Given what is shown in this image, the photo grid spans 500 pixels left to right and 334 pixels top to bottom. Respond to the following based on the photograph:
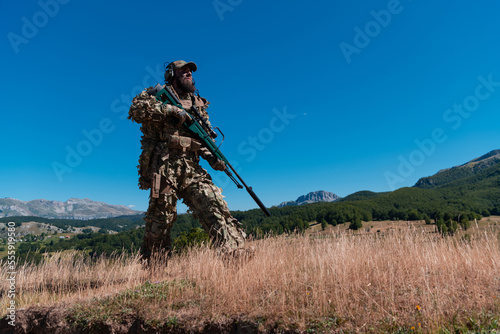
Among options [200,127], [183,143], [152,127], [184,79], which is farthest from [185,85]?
[183,143]

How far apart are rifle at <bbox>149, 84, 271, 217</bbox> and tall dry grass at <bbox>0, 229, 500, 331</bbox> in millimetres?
2038

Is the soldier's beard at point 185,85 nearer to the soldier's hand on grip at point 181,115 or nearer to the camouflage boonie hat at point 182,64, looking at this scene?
the camouflage boonie hat at point 182,64

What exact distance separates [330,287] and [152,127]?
4992 mm

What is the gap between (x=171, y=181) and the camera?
225 inches

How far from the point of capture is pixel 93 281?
19.1 ft

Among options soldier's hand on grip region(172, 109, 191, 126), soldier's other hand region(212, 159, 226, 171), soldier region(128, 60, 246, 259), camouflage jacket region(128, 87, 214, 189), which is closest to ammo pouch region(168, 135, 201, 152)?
soldier region(128, 60, 246, 259)

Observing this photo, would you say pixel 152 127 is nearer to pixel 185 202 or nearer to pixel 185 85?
pixel 185 85

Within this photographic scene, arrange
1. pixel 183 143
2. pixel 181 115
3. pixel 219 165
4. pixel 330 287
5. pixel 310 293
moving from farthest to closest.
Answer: pixel 219 165 → pixel 183 143 → pixel 181 115 → pixel 330 287 → pixel 310 293

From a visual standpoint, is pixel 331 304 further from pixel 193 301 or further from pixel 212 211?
pixel 212 211

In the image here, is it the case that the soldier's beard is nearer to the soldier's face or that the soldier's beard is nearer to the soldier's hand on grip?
the soldier's face

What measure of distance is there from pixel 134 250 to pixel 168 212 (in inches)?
53.1

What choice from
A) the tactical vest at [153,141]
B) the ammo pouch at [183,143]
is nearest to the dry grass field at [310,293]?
the tactical vest at [153,141]

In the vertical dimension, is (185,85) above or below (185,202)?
above

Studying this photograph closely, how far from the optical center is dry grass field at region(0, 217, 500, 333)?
2703 mm
